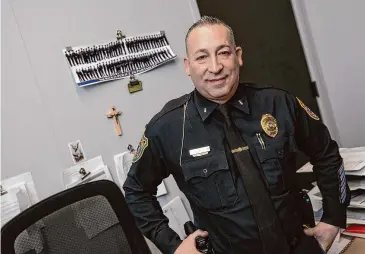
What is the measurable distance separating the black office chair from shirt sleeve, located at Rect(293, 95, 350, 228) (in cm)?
64

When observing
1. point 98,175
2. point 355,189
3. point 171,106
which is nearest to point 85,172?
point 98,175

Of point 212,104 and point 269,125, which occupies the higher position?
point 212,104

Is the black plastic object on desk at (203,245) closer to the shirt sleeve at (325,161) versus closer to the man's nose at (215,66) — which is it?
the shirt sleeve at (325,161)

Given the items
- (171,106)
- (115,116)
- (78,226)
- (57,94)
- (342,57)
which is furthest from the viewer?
(342,57)

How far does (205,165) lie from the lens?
100 centimetres

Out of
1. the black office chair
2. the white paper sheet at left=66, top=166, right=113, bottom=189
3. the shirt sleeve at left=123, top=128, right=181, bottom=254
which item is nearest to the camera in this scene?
the black office chair

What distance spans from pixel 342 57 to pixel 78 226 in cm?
169

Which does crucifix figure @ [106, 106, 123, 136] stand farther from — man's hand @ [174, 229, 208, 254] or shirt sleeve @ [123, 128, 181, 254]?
man's hand @ [174, 229, 208, 254]

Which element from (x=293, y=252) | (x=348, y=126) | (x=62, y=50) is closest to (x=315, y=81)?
(x=348, y=126)

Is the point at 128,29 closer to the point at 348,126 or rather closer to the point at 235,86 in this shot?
the point at 235,86

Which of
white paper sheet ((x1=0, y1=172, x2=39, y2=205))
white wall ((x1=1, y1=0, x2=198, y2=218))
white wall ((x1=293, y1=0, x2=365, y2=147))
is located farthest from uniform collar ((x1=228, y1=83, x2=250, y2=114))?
white wall ((x1=293, y1=0, x2=365, y2=147))

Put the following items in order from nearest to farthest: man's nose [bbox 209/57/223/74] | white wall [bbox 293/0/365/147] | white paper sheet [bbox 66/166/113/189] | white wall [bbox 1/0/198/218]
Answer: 1. man's nose [bbox 209/57/223/74]
2. white wall [bbox 1/0/198/218]
3. white paper sheet [bbox 66/166/113/189]
4. white wall [bbox 293/0/365/147]

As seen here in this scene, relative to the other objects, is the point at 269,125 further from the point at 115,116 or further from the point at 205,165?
the point at 115,116

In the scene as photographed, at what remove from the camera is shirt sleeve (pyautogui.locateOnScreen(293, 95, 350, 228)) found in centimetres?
108
